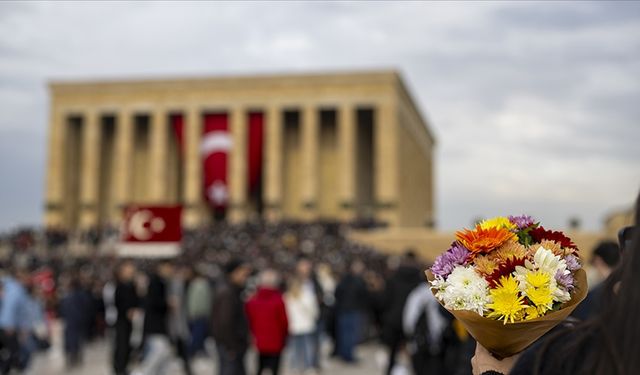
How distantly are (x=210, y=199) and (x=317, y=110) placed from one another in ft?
26.6

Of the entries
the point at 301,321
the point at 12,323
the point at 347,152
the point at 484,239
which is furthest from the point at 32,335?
the point at 347,152

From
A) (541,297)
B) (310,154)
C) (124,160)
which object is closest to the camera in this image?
(541,297)

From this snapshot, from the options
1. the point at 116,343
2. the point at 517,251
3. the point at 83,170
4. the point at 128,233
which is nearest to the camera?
the point at 517,251

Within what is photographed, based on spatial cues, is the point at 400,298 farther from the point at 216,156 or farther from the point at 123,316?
the point at 216,156

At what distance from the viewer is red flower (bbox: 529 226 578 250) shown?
2262 millimetres

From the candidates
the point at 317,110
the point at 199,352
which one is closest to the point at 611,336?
the point at 199,352

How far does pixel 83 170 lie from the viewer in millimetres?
51219

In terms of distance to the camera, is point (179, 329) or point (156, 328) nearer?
point (156, 328)

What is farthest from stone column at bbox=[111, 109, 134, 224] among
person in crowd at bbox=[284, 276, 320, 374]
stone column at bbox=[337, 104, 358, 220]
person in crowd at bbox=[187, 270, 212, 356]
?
person in crowd at bbox=[284, 276, 320, 374]

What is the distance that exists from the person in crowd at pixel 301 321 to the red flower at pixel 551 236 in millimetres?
9020

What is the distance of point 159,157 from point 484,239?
157 ft

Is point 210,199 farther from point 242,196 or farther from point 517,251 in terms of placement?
point 517,251

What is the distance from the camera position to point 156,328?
956 cm

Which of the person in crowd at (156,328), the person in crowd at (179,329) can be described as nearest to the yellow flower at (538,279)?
the person in crowd at (156,328)
